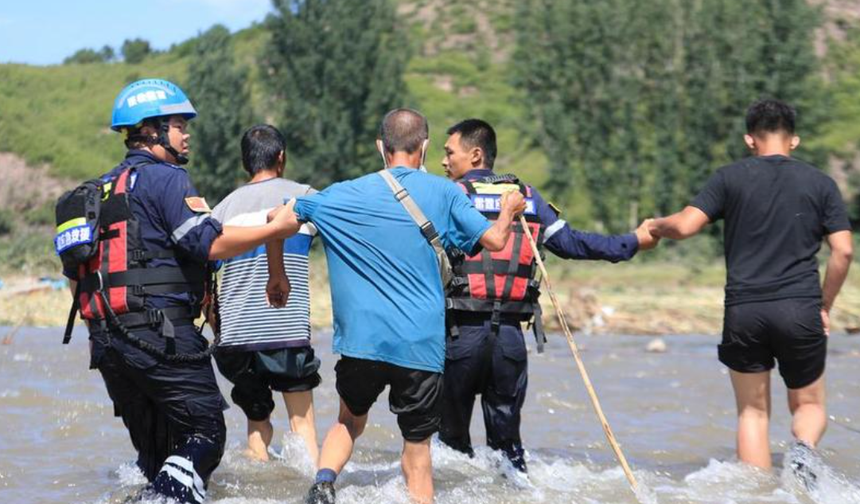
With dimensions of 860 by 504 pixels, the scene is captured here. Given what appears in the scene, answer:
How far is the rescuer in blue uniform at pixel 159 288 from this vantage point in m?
5.99

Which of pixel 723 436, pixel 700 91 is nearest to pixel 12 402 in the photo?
pixel 723 436

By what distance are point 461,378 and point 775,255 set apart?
1.85 metres

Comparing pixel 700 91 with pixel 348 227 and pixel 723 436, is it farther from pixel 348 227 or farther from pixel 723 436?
pixel 348 227

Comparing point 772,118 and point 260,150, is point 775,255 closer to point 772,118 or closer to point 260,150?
point 772,118

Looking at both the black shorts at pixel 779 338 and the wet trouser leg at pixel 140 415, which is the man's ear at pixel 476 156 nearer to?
the black shorts at pixel 779 338

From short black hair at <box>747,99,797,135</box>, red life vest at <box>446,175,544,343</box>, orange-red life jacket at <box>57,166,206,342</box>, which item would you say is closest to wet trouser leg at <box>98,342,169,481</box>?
orange-red life jacket at <box>57,166,206,342</box>

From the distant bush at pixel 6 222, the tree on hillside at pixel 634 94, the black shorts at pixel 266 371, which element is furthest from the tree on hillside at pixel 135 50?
the black shorts at pixel 266 371

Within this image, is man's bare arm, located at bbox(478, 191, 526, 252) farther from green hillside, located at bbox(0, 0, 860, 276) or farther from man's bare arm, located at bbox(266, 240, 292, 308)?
green hillside, located at bbox(0, 0, 860, 276)

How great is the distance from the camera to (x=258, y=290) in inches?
298

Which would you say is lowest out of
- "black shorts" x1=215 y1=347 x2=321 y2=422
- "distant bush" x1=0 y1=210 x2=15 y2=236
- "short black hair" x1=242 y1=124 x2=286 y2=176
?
"distant bush" x1=0 y1=210 x2=15 y2=236

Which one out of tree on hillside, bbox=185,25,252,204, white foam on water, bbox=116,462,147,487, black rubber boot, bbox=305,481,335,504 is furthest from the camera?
tree on hillside, bbox=185,25,252,204

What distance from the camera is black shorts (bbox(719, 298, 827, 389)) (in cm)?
721

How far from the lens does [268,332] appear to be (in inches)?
297

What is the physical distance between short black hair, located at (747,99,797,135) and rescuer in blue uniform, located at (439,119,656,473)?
88cm
